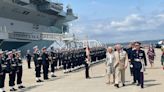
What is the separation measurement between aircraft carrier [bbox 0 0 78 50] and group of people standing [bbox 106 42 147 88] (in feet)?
121

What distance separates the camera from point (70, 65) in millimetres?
25078

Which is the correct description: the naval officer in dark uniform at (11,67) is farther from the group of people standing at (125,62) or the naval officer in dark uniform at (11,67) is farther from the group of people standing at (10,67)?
the group of people standing at (125,62)

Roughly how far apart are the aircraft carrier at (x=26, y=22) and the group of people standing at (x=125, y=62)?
36.7 m

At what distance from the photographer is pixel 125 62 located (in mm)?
15836

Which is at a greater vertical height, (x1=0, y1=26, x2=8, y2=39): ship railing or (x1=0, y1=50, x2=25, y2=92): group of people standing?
(x1=0, y1=26, x2=8, y2=39): ship railing

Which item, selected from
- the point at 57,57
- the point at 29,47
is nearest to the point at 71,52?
the point at 57,57

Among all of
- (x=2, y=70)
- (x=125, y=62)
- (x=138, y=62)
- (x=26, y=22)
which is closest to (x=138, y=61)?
(x=138, y=62)

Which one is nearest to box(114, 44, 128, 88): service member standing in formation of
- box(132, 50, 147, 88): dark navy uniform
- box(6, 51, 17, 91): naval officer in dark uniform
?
box(132, 50, 147, 88): dark navy uniform

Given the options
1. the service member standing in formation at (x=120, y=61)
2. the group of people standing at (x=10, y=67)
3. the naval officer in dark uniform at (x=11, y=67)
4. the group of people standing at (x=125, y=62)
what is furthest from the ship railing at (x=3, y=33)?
the service member standing in formation at (x=120, y=61)

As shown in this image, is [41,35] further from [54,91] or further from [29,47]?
[54,91]

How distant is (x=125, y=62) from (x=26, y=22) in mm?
48684

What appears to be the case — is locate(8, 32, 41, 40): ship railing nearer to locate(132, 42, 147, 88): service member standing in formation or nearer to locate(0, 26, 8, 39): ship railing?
locate(0, 26, 8, 39): ship railing

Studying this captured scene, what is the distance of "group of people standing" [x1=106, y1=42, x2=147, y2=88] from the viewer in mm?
15250

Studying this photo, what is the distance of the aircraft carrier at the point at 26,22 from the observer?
5497cm
